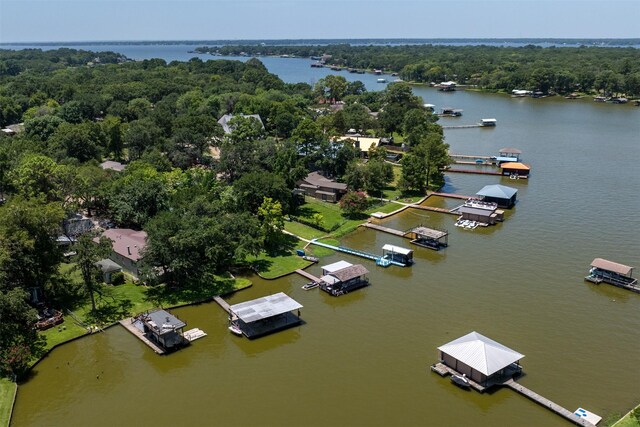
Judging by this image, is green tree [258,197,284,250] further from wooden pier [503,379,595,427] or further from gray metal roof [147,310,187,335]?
wooden pier [503,379,595,427]

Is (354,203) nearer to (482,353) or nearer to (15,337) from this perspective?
(482,353)

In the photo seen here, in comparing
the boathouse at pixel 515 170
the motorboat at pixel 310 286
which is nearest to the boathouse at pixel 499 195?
the boathouse at pixel 515 170

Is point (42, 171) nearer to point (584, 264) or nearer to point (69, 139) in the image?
point (69, 139)

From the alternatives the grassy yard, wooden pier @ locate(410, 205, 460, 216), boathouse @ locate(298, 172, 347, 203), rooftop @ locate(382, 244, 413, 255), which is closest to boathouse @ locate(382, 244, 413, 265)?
rooftop @ locate(382, 244, 413, 255)

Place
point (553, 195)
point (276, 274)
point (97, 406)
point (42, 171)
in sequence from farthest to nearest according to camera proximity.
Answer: point (553, 195) → point (42, 171) → point (276, 274) → point (97, 406)

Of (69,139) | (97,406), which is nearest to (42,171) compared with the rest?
(69,139)
